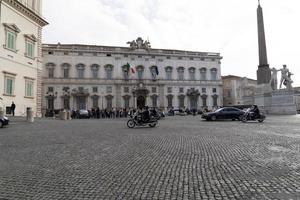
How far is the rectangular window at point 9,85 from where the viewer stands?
24.5 metres

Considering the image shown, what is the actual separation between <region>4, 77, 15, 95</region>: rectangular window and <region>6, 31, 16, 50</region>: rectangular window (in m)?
2.97

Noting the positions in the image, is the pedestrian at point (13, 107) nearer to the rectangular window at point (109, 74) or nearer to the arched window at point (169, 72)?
the rectangular window at point (109, 74)

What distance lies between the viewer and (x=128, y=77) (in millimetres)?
59750

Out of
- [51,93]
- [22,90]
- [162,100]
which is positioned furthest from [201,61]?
[22,90]

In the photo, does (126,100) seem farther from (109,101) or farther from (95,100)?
(95,100)

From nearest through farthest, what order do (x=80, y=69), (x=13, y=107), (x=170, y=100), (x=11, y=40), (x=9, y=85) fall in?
1. (x=13, y=107)
2. (x=9, y=85)
3. (x=11, y=40)
4. (x=80, y=69)
5. (x=170, y=100)

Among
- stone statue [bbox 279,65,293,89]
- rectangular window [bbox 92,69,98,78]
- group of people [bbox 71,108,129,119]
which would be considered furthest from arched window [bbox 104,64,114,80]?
stone statue [bbox 279,65,293,89]

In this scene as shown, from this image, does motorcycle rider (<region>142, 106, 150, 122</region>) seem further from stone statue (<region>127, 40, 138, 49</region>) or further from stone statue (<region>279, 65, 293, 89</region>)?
stone statue (<region>127, 40, 138, 49</region>)

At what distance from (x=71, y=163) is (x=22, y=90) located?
23.8m

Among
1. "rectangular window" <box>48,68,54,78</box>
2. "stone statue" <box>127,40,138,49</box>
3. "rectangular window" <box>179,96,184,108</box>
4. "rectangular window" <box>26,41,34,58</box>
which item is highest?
"stone statue" <box>127,40,138,49</box>

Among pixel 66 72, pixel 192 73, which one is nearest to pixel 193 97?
pixel 192 73

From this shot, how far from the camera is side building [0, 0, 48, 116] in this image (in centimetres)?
2419

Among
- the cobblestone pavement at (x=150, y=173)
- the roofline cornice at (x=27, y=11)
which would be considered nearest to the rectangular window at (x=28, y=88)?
the roofline cornice at (x=27, y=11)

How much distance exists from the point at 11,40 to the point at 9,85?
4298 millimetres
